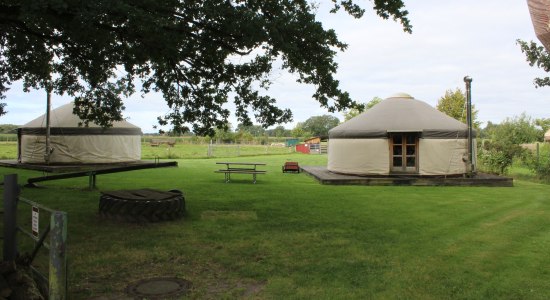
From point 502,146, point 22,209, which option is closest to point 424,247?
point 22,209

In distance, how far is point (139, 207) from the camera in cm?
575

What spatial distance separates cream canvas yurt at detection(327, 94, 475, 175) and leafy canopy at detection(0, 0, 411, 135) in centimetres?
581

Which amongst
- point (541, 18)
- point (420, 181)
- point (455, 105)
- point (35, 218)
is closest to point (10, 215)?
point (35, 218)

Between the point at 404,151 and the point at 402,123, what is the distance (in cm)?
84

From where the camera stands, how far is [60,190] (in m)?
9.01

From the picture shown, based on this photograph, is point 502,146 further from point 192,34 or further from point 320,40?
point 192,34

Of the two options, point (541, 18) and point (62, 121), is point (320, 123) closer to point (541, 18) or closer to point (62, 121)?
point (62, 121)

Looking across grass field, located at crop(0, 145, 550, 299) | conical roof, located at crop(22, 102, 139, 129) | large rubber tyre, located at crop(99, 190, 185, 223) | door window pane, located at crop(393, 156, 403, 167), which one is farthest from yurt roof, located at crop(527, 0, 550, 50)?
conical roof, located at crop(22, 102, 139, 129)

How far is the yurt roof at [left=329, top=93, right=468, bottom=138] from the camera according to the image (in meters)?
12.1

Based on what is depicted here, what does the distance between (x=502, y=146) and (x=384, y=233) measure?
1114 centimetres

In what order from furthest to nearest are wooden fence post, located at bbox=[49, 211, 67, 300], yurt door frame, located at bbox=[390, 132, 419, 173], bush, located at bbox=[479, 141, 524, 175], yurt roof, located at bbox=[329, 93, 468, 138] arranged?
bush, located at bbox=[479, 141, 524, 175], yurt door frame, located at bbox=[390, 132, 419, 173], yurt roof, located at bbox=[329, 93, 468, 138], wooden fence post, located at bbox=[49, 211, 67, 300]

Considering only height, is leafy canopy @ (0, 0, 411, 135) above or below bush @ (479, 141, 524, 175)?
above

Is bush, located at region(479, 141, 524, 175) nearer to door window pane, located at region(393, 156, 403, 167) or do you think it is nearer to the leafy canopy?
door window pane, located at region(393, 156, 403, 167)

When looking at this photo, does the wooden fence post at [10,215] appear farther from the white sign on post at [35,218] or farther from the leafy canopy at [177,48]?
the leafy canopy at [177,48]
